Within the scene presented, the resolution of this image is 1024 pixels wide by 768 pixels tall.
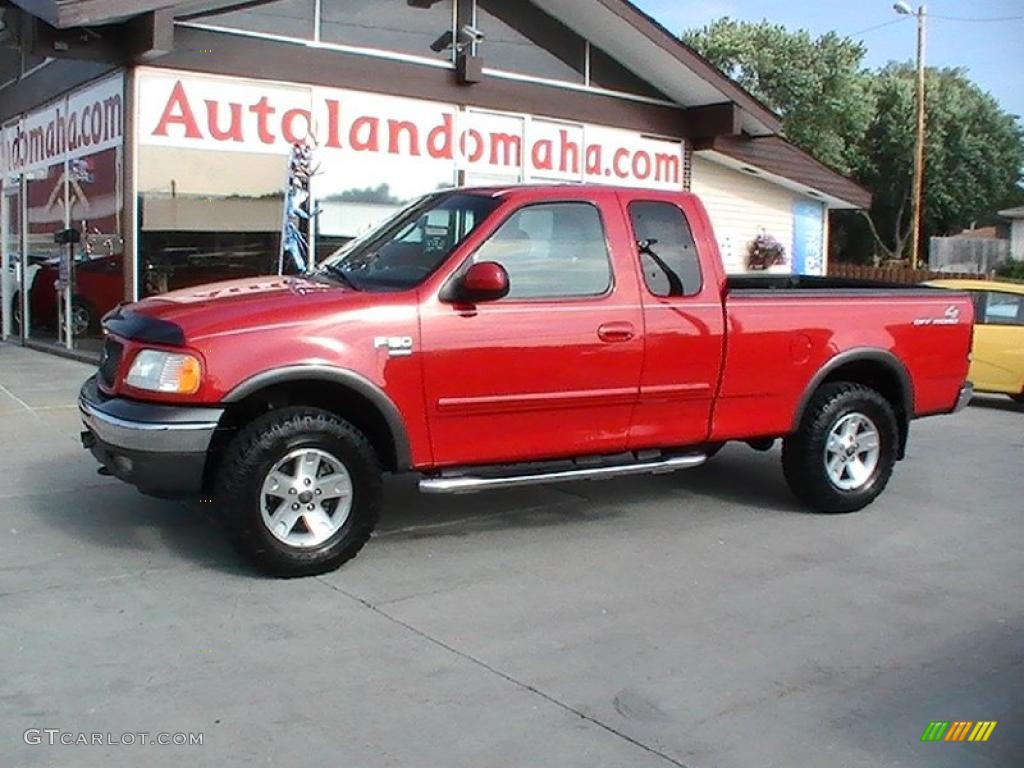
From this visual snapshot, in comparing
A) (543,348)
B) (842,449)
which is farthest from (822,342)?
(543,348)

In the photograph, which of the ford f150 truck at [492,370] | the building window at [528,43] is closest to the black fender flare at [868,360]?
the ford f150 truck at [492,370]

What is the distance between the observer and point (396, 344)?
579 centimetres

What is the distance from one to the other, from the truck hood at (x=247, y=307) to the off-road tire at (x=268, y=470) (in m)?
0.46

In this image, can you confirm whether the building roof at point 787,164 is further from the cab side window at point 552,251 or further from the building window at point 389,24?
the cab side window at point 552,251

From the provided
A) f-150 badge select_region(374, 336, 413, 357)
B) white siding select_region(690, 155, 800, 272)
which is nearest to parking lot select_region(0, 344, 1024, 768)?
f-150 badge select_region(374, 336, 413, 357)

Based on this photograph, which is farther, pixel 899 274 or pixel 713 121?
pixel 899 274

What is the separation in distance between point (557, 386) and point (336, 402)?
1186 millimetres

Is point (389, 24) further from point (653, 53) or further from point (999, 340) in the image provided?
point (999, 340)

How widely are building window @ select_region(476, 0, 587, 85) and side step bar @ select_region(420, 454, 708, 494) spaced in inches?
372

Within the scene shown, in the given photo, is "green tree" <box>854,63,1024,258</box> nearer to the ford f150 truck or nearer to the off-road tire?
the ford f150 truck

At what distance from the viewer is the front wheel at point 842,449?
7266 mm

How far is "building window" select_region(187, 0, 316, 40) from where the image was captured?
41.5 ft

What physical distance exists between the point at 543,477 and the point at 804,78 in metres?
34.7

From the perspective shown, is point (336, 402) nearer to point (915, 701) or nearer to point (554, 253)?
point (554, 253)
